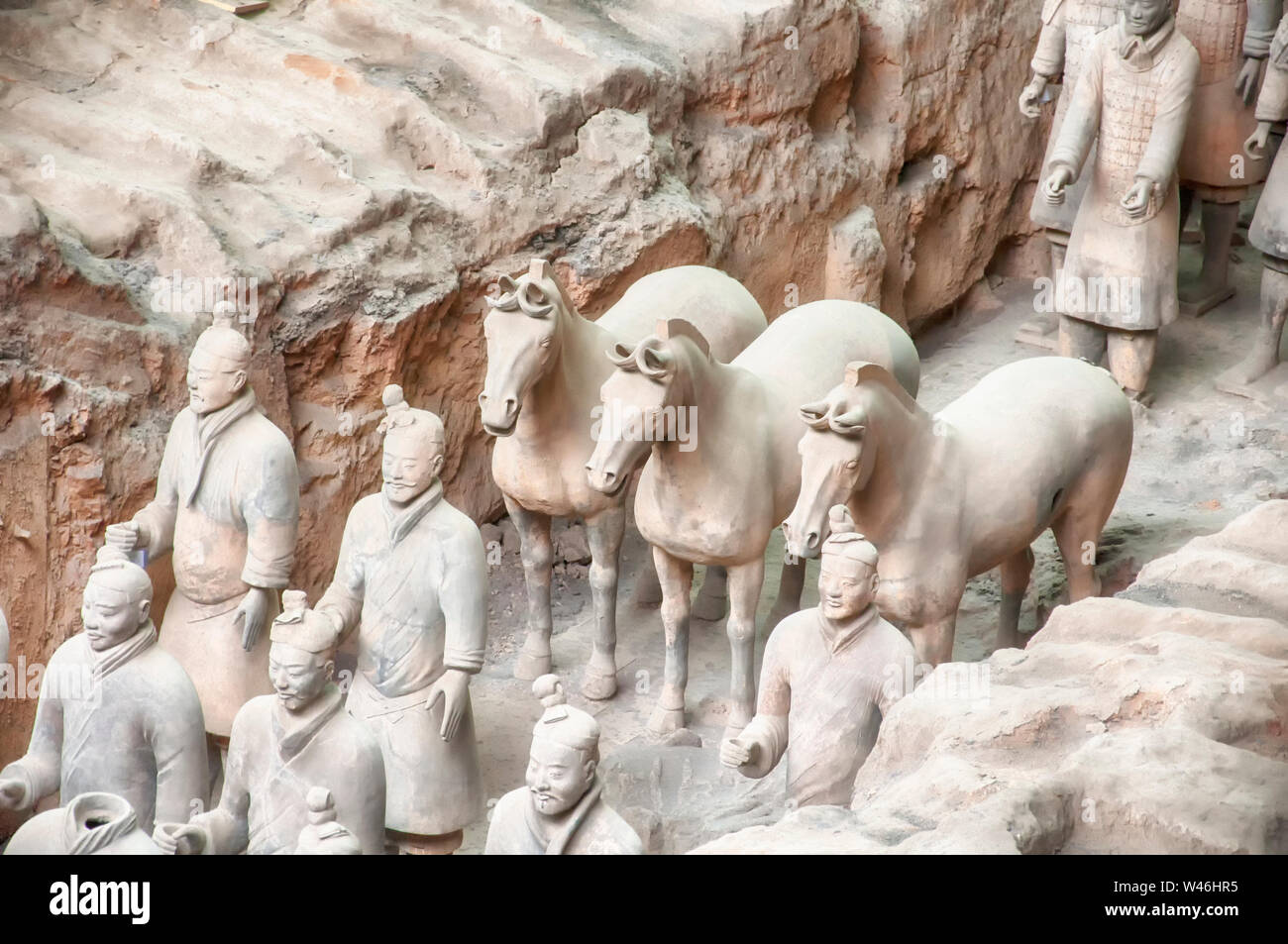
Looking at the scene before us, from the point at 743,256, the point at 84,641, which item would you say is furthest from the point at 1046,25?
the point at 84,641

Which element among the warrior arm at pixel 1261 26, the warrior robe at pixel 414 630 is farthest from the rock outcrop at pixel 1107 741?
the warrior arm at pixel 1261 26

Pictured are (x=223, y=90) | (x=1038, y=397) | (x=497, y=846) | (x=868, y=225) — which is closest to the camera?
(x=497, y=846)

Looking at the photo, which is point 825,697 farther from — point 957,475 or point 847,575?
point 957,475

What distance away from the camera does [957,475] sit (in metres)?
6.45

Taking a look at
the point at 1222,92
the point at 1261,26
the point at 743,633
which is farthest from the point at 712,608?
the point at 1261,26

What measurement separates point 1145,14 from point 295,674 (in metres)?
4.93

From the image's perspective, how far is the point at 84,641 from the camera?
545 centimetres

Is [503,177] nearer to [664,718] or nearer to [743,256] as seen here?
[743,256]

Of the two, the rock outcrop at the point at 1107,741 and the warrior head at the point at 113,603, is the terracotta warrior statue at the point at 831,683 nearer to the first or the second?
the rock outcrop at the point at 1107,741

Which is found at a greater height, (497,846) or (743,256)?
(743,256)

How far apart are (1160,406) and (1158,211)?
3.04ft

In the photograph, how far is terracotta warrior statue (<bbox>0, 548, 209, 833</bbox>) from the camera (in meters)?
5.38

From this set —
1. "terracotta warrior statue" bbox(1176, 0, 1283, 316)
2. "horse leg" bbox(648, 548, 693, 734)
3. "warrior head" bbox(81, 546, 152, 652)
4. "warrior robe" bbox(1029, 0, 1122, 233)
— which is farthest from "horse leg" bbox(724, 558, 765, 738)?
"terracotta warrior statue" bbox(1176, 0, 1283, 316)

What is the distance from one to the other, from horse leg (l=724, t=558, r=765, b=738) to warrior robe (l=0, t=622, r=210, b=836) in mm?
2077
